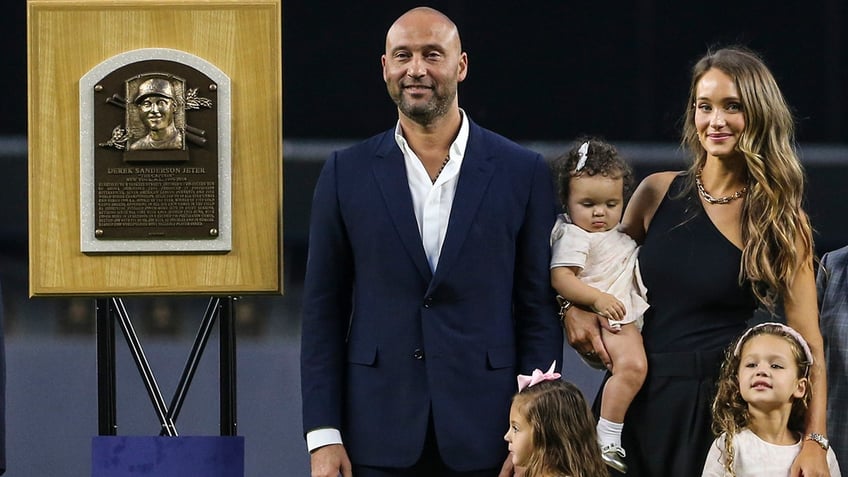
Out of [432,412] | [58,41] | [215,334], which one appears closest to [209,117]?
[58,41]

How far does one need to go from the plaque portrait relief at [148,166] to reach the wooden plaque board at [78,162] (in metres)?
0.03

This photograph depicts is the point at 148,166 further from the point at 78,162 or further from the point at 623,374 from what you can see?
the point at 623,374

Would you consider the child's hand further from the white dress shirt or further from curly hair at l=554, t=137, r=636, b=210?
the white dress shirt

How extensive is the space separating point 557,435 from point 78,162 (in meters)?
1.59

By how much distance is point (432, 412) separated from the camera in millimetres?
3777

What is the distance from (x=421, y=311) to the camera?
3793mm

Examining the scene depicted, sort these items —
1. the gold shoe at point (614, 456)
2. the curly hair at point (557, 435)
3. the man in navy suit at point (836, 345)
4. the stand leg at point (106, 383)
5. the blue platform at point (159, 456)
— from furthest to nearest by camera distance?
1. the stand leg at point (106, 383)
2. the blue platform at point (159, 456)
3. the man in navy suit at point (836, 345)
4. the gold shoe at point (614, 456)
5. the curly hair at point (557, 435)

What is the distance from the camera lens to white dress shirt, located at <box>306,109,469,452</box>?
3.81 m

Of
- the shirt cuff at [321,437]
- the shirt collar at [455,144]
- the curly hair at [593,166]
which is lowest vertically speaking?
the shirt cuff at [321,437]

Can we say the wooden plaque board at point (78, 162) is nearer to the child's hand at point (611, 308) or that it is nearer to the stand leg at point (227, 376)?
the stand leg at point (227, 376)

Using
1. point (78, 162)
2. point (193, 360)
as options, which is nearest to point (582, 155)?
point (193, 360)

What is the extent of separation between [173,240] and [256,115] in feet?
1.39

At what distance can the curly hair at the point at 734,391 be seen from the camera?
12.3 feet

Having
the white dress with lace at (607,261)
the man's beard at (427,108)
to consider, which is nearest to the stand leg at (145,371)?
the man's beard at (427,108)
